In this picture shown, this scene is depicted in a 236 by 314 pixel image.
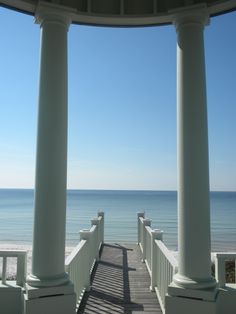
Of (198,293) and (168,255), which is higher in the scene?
(168,255)

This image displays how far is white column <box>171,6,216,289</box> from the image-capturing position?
463 centimetres

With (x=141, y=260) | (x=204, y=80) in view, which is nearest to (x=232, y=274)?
(x=141, y=260)

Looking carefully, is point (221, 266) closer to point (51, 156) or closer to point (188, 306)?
point (188, 306)

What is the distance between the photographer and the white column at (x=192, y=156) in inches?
182

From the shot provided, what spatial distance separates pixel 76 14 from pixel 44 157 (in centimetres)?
210

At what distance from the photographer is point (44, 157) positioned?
15.5ft

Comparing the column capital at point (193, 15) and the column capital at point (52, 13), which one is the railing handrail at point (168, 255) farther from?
the column capital at point (52, 13)

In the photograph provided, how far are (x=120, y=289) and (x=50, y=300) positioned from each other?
2690 millimetres

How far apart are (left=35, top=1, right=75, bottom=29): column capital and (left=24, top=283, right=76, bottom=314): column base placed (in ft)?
11.5

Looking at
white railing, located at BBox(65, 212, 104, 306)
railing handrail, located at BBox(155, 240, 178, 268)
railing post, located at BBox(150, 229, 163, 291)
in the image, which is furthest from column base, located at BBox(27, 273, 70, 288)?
railing post, located at BBox(150, 229, 163, 291)

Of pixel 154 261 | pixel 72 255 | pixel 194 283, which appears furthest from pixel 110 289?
pixel 194 283

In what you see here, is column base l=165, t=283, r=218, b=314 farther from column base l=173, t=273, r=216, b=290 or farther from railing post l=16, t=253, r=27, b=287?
railing post l=16, t=253, r=27, b=287

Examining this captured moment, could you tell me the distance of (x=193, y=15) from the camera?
16.1 ft

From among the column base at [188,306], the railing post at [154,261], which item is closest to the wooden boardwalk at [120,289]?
the railing post at [154,261]
